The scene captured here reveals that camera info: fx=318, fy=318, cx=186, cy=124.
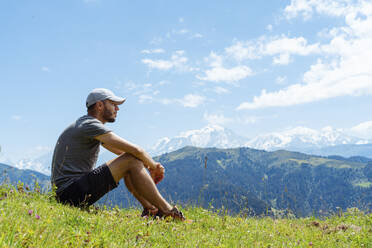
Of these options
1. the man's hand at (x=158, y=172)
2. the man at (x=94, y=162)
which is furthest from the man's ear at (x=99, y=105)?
the man's hand at (x=158, y=172)

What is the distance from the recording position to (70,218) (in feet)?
15.0

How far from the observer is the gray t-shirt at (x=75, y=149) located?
6359mm

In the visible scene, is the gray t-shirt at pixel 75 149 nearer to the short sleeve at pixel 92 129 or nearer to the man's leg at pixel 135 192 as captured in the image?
the short sleeve at pixel 92 129

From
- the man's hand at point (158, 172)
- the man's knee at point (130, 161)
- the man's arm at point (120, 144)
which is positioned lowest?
the man's hand at point (158, 172)

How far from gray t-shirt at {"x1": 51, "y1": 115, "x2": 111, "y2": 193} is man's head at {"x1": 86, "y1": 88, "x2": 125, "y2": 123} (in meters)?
0.31

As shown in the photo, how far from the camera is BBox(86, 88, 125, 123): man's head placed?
6820mm

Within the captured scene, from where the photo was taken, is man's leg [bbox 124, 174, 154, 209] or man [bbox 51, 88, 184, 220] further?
man's leg [bbox 124, 174, 154, 209]

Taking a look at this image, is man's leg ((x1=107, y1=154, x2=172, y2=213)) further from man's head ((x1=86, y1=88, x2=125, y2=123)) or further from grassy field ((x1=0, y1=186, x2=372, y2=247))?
man's head ((x1=86, y1=88, x2=125, y2=123))

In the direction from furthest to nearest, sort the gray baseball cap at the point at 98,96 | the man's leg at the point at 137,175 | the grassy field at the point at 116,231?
the gray baseball cap at the point at 98,96 → the man's leg at the point at 137,175 → the grassy field at the point at 116,231

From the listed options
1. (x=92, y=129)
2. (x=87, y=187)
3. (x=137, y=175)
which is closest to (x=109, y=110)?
(x=92, y=129)

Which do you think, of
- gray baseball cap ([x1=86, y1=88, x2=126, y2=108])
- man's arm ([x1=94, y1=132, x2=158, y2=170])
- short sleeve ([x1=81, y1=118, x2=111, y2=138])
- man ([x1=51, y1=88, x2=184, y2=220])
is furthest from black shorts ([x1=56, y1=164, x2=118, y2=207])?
gray baseball cap ([x1=86, y1=88, x2=126, y2=108])

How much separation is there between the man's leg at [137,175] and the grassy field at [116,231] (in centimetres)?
56

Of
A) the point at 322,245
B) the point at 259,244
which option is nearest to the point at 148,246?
the point at 259,244

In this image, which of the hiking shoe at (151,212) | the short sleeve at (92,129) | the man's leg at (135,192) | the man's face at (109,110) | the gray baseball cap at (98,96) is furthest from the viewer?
the man's leg at (135,192)
